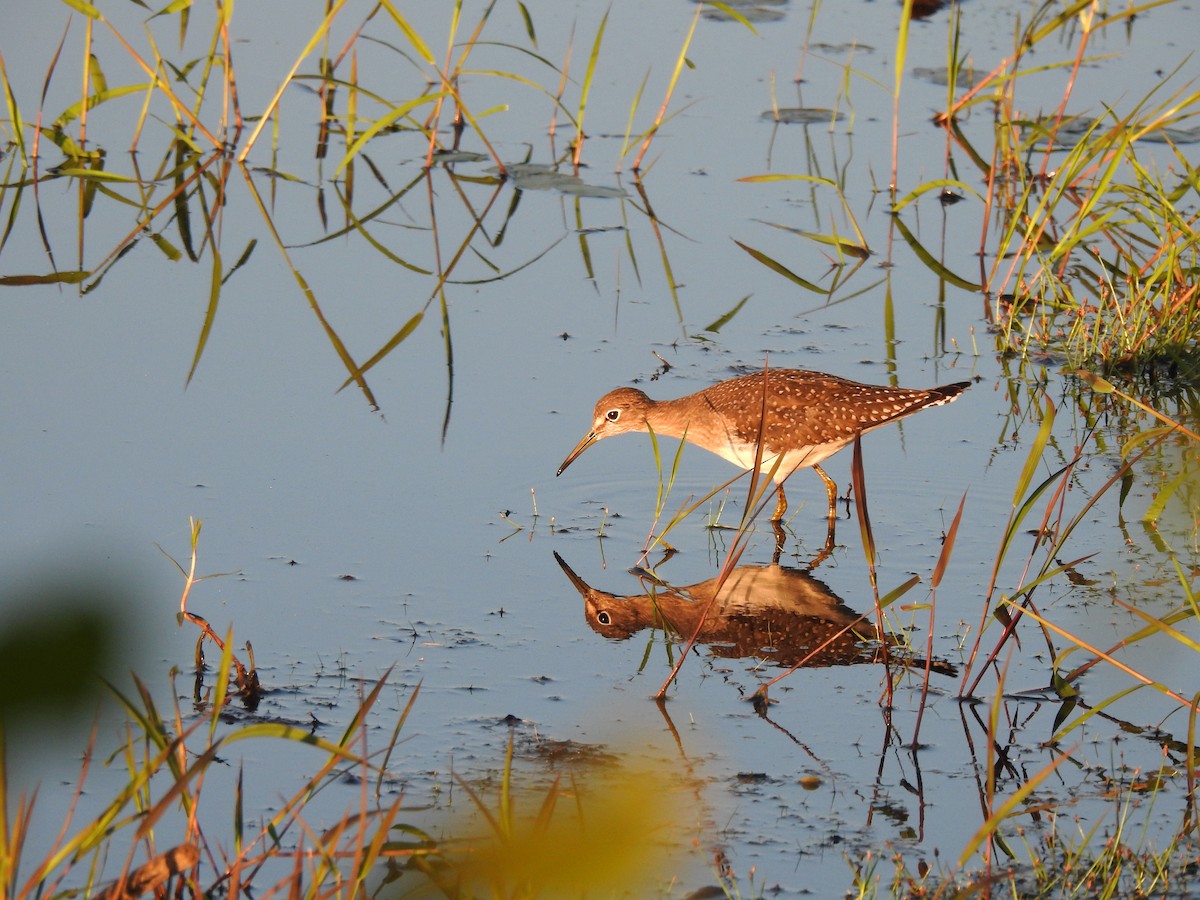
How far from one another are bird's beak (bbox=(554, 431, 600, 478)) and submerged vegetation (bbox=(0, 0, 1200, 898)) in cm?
45

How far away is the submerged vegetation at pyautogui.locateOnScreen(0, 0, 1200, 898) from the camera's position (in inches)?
130

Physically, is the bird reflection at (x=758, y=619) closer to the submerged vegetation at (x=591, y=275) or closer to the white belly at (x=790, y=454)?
the submerged vegetation at (x=591, y=275)

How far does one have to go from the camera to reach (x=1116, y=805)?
452cm

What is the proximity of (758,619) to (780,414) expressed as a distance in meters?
1.41

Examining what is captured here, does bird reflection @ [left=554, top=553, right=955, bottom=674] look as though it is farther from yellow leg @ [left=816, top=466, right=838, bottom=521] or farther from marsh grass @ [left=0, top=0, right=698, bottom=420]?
marsh grass @ [left=0, top=0, right=698, bottom=420]

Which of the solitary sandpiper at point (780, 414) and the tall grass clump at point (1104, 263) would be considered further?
the tall grass clump at point (1104, 263)

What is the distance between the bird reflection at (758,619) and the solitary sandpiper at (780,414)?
80 centimetres

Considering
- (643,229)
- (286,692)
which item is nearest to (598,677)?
(286,692)

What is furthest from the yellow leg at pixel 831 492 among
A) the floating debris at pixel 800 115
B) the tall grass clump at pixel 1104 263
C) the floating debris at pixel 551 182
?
the floating debris at pixel 800 115

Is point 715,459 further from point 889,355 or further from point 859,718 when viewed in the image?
point 859,718

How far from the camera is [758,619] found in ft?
20.0

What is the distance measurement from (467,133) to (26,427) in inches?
223

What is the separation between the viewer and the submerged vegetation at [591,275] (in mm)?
3299

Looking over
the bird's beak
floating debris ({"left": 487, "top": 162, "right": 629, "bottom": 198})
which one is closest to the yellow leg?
the bird's beak
